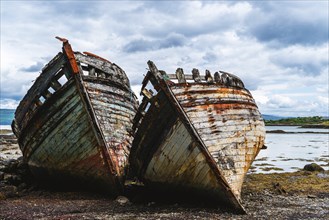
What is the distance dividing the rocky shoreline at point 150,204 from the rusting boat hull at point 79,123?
61cm

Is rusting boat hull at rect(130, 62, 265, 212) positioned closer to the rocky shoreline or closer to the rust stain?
the rocky shoreline

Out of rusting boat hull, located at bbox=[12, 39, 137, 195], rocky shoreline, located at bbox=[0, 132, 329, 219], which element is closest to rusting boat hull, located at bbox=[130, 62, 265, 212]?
rocky shoreline, located at bbox=[0, 132, 329, 219]

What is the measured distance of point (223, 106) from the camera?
29.7 ft

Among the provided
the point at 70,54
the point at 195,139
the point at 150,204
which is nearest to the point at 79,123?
the point at 70,54

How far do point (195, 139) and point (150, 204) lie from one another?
220cm

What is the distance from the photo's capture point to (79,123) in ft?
32.4

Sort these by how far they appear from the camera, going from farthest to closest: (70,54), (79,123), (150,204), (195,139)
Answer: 1. (70,54)
2. (79,123)
3. (150,204)
4. (195,139)

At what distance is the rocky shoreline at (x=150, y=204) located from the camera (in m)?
8.12

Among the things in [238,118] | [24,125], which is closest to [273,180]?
[238,118]

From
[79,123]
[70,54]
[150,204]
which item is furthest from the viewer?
[70,54]

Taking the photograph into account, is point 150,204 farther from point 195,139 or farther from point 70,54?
point 70,54

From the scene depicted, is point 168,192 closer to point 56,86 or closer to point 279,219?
point 279,219

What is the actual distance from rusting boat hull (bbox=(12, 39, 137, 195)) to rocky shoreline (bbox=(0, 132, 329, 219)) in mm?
613

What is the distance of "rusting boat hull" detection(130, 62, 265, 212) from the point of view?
8.18 m
